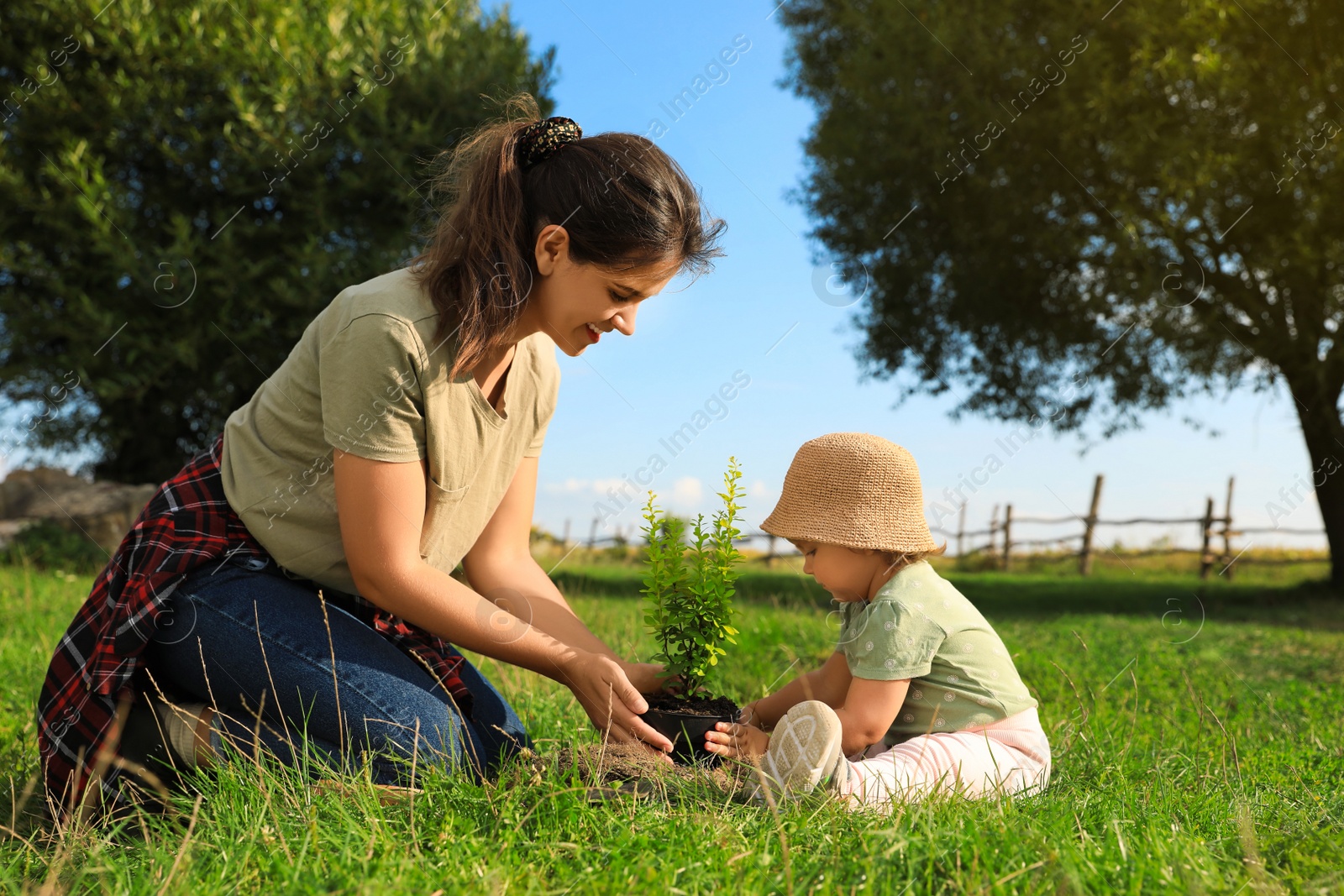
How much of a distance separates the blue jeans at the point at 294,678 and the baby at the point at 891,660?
2.76 ft

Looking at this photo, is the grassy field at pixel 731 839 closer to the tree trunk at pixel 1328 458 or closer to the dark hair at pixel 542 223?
the dark hair at pixel 542 223

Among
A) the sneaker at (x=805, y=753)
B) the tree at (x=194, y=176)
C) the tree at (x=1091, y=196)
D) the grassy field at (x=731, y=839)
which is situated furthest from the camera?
the tree at (x=1091, y=196)

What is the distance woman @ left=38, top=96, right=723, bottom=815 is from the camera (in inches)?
104

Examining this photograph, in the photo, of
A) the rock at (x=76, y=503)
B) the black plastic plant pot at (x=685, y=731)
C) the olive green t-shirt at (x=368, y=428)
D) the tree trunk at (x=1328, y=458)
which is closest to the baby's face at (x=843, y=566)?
the black plastic plant pot at (x=685, y=731)

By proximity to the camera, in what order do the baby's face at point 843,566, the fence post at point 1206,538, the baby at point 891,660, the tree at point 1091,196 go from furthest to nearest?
1. the fence post at point 1206,538
2. the tree at point 1091,196
3. the baby's face at point 843,566
4. the baby at point 891,660

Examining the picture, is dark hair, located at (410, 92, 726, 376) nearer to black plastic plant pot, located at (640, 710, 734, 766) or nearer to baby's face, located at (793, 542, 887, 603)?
baby's face, located at (793, 542, 887, 603)

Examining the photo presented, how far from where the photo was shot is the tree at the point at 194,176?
968 cm

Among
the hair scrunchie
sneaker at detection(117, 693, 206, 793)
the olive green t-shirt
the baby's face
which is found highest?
the hair scrunchie

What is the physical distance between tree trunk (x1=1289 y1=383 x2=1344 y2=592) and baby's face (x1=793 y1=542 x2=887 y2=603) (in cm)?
1130

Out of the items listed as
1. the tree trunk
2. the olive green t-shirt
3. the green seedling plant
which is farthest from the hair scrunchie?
the tree trunk

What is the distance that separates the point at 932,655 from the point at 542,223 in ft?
5.70

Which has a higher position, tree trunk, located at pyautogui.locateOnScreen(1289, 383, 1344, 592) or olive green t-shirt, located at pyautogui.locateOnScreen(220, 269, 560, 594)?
tree trunk, located at pyautogui.locateOnScreen(1289, 383, 1344, 592)

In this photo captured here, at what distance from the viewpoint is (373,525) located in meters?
2.65

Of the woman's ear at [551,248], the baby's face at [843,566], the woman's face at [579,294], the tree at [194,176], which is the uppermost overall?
the tree at [194,176]
